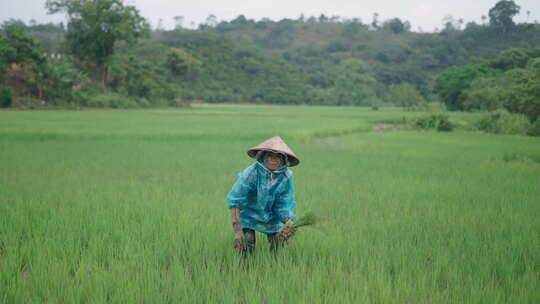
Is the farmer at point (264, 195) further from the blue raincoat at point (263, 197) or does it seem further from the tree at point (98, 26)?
the tree at point (98, 26)

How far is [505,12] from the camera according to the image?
219ft

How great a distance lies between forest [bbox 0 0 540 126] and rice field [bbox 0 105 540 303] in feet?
40.2

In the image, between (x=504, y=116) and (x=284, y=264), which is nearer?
(x=284, y=264)

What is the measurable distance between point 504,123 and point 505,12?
62835mm

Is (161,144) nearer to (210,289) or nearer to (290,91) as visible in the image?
(210,289)

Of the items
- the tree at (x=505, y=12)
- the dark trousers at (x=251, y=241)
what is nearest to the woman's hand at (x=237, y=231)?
the dark trousers at (x=251, y=241)

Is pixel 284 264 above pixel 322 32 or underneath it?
underneath

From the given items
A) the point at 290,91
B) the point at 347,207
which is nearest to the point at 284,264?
the point at 347,207

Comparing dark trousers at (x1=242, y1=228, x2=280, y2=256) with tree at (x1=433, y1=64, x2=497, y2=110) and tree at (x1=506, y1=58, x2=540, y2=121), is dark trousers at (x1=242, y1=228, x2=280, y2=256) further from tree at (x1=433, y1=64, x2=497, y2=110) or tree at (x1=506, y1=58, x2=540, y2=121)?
tree at (x1=433, y1=64, x2=497, y2=110)

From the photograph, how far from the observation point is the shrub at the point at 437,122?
17.2 meters

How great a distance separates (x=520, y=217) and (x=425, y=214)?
840 mm

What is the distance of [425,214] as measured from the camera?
13.2ft

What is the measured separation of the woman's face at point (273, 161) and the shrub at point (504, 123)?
15292mm

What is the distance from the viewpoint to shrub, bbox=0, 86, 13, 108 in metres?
22.5
